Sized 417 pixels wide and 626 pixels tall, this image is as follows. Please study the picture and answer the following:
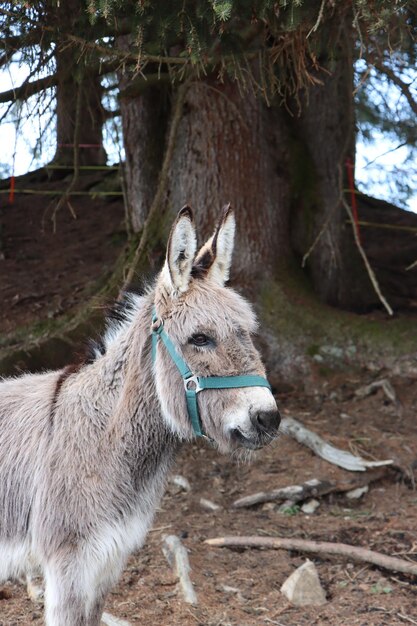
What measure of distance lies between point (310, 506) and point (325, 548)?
80cm

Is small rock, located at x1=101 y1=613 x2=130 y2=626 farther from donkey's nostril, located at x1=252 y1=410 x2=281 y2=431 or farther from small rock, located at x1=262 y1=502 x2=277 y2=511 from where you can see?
donkey's nostril, located at x1=252 y1=410 x2=281 y2=431

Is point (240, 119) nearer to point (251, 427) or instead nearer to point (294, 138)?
point (294, 138)

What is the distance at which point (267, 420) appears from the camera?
3361mm

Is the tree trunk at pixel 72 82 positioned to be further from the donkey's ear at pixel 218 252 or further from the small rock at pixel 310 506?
the small rock at pixel 310 506

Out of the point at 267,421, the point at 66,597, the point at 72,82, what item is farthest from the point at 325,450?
the point at 72,82

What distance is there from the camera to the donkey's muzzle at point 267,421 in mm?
3359

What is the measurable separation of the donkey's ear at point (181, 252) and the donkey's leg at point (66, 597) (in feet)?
4.49

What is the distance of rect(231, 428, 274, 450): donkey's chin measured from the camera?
3402mm

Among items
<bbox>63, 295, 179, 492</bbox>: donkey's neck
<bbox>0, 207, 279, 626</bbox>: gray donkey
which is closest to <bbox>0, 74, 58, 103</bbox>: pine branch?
<bbox>0, 207, 279, 626</bbox>: gray donkey

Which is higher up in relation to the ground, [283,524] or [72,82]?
[72,82]

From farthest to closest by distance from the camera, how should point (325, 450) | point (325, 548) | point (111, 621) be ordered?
1. point (325, 450)
2. point (325, 548)
3. point (111, 621)

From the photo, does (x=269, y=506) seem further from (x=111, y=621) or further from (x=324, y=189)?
(x=324, y=189)

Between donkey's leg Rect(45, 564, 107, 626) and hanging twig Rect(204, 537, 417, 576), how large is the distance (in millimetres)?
2232

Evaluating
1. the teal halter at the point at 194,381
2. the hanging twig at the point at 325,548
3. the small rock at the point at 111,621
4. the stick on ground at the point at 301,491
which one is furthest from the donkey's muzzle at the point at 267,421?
the stick on ground at the point at 301,491
